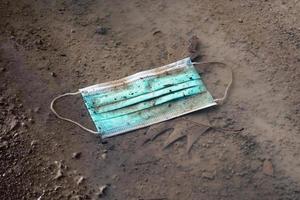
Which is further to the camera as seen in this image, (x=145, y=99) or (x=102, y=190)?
(x=145, y=99)

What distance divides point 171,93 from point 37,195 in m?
1.14

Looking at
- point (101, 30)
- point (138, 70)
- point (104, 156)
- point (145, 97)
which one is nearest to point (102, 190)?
point (104, 156)

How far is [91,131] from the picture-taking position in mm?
3281

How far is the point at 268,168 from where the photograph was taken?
3.15 m

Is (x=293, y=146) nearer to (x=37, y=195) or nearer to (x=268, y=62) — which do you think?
(x=268, y=62)

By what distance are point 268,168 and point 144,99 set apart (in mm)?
943

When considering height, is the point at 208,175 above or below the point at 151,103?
below

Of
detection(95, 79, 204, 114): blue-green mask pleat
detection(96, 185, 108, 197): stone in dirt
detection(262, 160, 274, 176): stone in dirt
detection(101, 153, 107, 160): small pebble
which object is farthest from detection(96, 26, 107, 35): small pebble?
detection(262, 160, 274, 176): stone in dirt

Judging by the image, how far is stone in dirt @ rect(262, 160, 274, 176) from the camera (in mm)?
3134

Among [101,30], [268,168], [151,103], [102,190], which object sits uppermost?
[101,30]

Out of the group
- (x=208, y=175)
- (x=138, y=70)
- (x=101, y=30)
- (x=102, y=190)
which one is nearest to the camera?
(x=102, y=190)

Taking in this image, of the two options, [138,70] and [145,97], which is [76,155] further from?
[138,70]

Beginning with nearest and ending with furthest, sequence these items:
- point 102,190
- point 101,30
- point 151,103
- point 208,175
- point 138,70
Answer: point 102,190, point 208,175, point 151,103, point 138,70, point 101,30

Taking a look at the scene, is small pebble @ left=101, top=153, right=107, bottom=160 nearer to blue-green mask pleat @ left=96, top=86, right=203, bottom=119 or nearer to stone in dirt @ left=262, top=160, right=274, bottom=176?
blue-green mask pleat @ left=96, top=86, right=203, bottom=119
